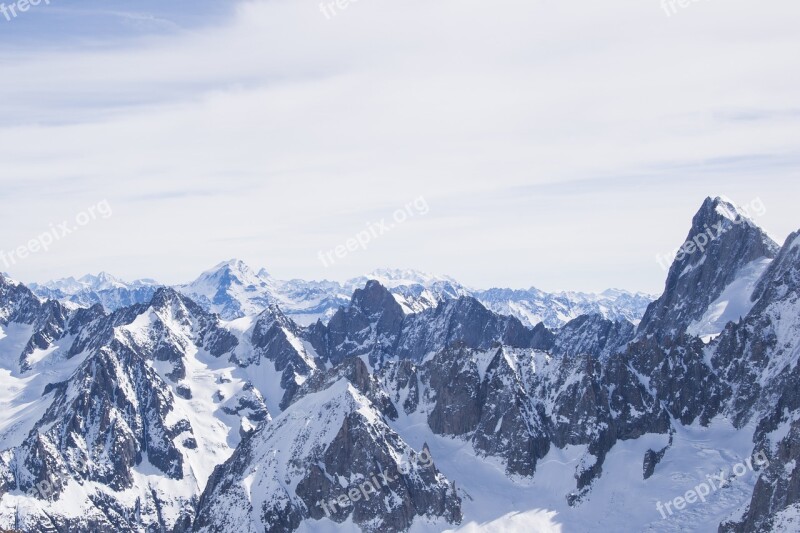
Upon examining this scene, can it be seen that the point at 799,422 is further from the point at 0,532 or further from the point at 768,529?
the point at 0,532

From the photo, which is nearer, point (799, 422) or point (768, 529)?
point (768, 529)

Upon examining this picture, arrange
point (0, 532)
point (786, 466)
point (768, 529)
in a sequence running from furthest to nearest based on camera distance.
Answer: point (786, 466)
point (768, 529)
point (0, 532)

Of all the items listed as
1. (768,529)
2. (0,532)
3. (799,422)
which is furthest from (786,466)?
(0,532)

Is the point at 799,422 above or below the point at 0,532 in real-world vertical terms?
below

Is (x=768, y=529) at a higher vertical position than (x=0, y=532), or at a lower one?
lower

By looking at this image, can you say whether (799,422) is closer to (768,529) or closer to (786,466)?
(786,466)

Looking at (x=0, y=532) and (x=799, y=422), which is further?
(x=799, y=422)

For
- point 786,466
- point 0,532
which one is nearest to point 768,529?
point 786,466

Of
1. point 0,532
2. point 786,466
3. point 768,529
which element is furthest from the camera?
point 786,466

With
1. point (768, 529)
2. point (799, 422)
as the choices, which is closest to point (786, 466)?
point (799, 422)
